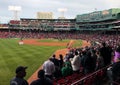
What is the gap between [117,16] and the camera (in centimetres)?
9288

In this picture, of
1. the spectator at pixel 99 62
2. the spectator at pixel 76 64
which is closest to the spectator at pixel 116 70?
the spectator at pixel 76 64

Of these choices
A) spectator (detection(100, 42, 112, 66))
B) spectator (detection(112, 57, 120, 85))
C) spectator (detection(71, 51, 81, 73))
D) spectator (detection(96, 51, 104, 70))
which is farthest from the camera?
spectator (detection(100, 42, 112, 66))

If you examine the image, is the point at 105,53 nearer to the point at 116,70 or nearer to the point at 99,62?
the point at 99,62

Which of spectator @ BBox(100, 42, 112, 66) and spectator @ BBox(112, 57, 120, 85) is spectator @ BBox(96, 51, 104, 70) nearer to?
spectator @ BBox(100, 42, 112, 66)

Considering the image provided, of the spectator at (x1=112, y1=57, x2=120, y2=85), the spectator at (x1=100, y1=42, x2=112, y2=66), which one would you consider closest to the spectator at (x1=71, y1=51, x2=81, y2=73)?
the spectator at (x1=100, y1=42, x2=112, y2=66)

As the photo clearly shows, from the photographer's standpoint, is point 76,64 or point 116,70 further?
point 76,64

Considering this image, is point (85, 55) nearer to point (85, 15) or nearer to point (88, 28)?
point (88, 28)

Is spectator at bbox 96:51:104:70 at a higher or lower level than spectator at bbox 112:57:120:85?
lower

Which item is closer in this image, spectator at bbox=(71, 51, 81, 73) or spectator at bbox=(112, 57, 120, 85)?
spectator at bbox=(112, 57, 120, 85)

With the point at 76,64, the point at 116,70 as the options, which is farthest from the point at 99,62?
the point at 116,70

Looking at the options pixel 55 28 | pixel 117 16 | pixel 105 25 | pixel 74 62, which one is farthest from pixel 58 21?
pixel 74 62

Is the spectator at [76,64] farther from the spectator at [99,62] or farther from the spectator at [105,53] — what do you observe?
the spectator at [105,53]

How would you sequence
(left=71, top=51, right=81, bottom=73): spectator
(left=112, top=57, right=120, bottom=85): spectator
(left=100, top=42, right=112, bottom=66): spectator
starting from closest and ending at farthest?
(left=112, top=57, right=120, bottom=85): spectator, (left=71, top=51, right=81, bottom=73): spectator, (left=100, top=42, right=112, bottom=66): spectator

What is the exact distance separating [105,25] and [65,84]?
10043cm
